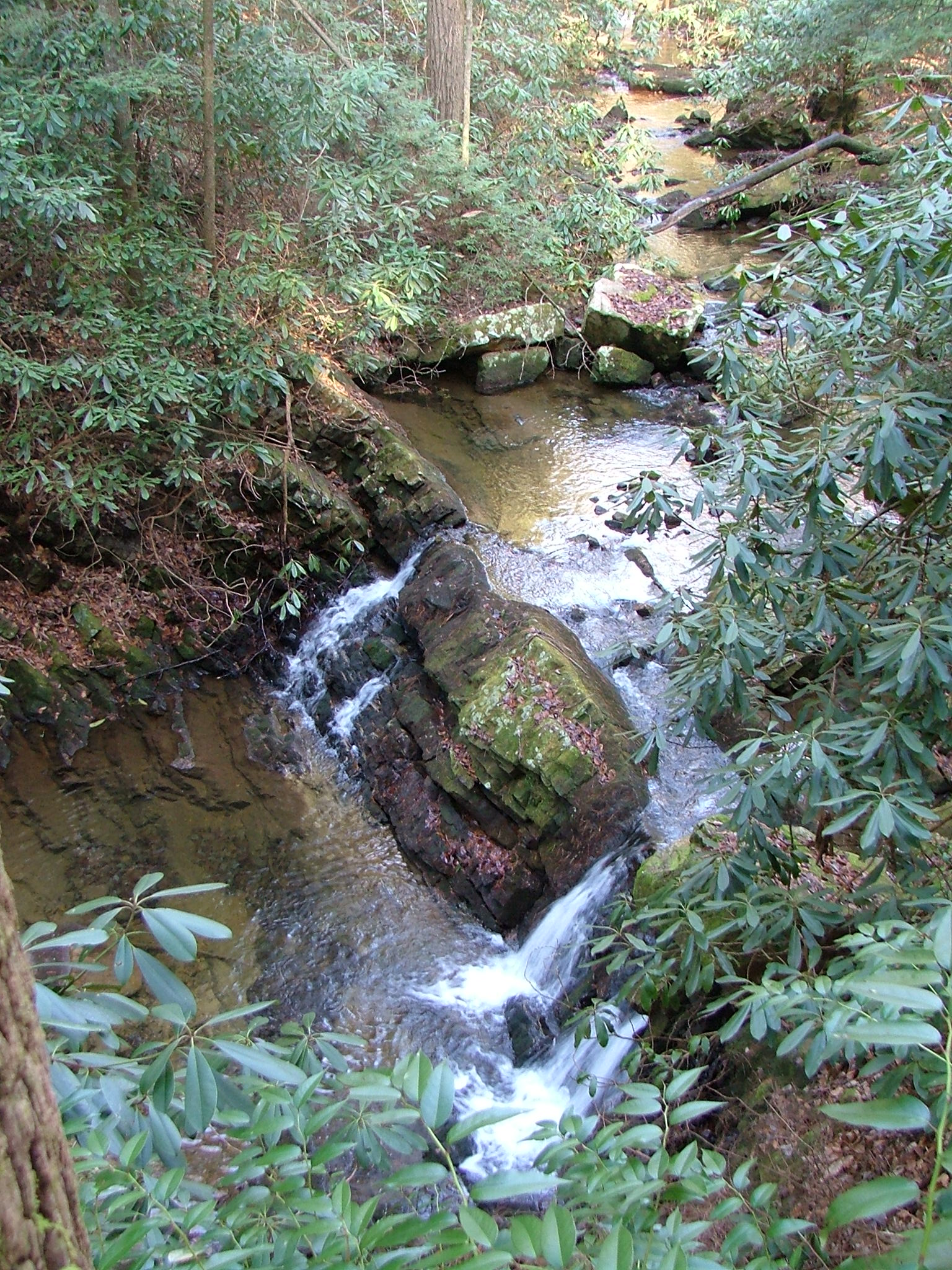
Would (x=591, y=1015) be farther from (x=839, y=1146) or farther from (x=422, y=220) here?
(x=422, y=220)

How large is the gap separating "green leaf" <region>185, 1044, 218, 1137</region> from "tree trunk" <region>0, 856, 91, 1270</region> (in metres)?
0.18

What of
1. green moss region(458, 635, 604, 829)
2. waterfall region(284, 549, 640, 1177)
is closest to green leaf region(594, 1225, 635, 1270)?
waterfall region(284, 549, 640, 1177)

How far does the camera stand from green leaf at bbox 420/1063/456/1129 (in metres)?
1.30

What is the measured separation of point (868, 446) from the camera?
3127 millimetres

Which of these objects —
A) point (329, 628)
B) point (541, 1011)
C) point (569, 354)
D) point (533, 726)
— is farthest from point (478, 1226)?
point (569, 354)

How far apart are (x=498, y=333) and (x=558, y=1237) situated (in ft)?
34.2

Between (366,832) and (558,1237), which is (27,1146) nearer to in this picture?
(558,1237)

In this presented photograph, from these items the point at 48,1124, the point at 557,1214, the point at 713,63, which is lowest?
the point at 557,1214

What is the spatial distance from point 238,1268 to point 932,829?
3745mm

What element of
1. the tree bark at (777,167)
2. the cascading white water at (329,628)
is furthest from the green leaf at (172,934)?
the tree bark at (777,167)

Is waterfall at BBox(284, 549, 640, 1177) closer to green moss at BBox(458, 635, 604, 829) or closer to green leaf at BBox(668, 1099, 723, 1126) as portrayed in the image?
green moss at BBox(458, 635, 604, 829)

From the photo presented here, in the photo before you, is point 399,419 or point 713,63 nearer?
point 399,419

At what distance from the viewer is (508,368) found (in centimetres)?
1049

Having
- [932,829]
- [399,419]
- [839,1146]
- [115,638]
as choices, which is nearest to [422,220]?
[399,419]
